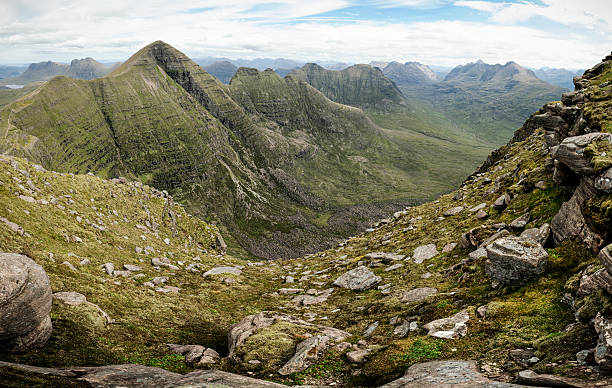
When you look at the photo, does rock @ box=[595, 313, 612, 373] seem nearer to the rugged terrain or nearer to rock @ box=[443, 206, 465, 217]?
the rugged terrain

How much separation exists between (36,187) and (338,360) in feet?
155

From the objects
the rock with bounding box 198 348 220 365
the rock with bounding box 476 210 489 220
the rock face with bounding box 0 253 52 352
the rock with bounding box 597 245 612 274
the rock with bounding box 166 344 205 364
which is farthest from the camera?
the rock with bounding box 476 210 489 220

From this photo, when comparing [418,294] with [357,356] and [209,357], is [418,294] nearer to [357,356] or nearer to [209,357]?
[357,356]

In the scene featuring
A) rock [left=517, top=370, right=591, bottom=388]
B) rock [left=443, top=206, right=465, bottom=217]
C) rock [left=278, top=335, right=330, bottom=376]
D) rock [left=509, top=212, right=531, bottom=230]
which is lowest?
rock [left=278, top=335, right=330, bottom=376]

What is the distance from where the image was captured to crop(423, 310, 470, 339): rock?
1766 centimetres

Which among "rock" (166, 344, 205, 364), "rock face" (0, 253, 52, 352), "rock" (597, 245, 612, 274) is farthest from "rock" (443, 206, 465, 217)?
"rock face" (0, 253, 52, 352)

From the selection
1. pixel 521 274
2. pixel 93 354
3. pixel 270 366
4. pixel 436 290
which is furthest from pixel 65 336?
pixel 521 274

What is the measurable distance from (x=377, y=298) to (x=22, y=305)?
87.3ft

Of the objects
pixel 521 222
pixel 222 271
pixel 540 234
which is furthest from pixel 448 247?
pixel 222 271

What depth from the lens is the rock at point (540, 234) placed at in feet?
74.0

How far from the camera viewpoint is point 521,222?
92.1 ft

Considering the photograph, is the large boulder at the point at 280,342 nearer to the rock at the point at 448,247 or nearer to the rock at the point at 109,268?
the rock at the point at 109,268

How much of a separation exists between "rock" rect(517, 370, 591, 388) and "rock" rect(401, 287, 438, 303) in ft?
44.0

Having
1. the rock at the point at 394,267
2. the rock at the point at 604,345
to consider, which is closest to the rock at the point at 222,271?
the rock at the point at 394,267
